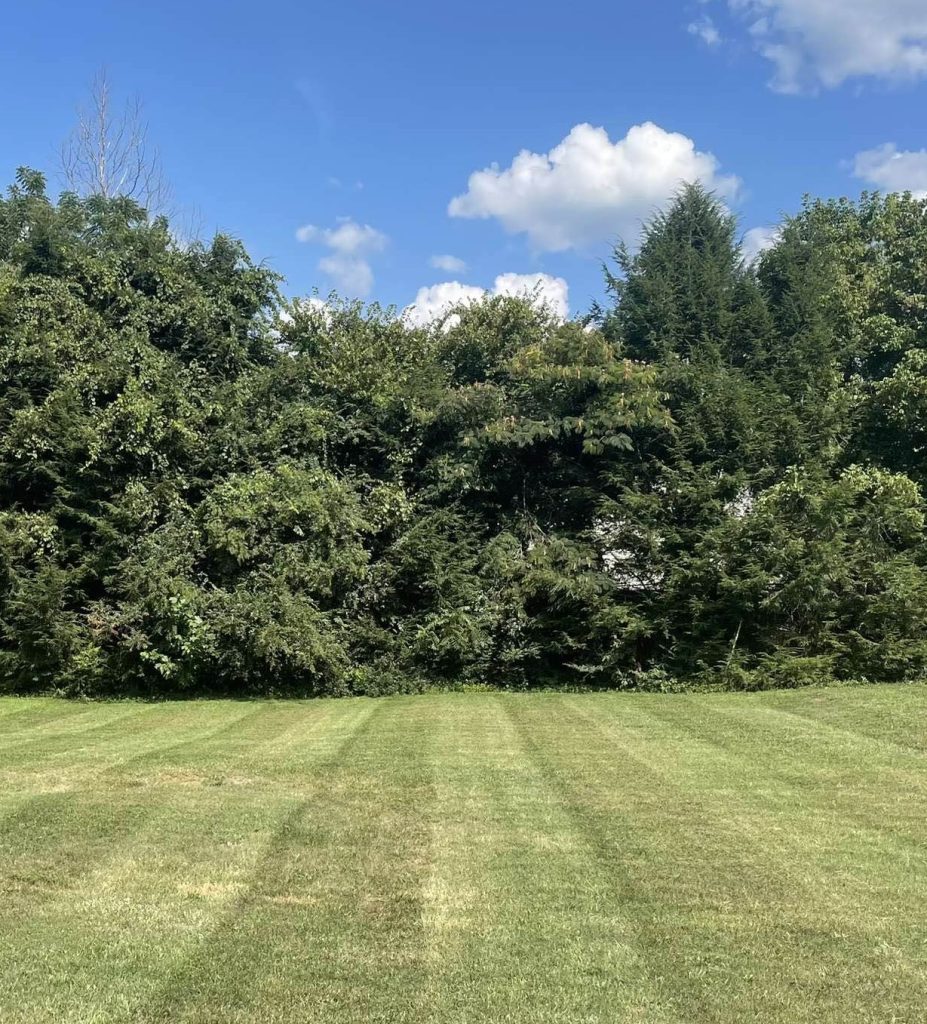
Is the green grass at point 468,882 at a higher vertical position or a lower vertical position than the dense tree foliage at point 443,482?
lower

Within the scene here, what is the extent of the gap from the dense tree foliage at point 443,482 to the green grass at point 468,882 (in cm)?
630

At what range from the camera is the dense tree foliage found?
1566cm

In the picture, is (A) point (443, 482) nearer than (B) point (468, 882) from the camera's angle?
No

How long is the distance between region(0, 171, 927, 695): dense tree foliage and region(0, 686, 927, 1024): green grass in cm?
630

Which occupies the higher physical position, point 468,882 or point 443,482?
point 443,482

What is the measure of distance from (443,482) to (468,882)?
42.2 ft

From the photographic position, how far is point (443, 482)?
17562 millimetres

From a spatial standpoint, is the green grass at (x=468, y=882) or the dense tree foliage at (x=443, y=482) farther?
the dense tree foliage at (x=443, y=482)

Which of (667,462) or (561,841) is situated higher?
(667,462)

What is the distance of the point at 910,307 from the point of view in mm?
19969

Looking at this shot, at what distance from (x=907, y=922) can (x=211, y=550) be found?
1363 centimetres

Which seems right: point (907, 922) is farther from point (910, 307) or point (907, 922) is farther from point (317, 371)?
point (910, 307)

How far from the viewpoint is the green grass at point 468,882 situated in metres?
3.63

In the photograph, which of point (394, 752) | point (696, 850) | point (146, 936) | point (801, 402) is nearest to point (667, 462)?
point (801, 402)
